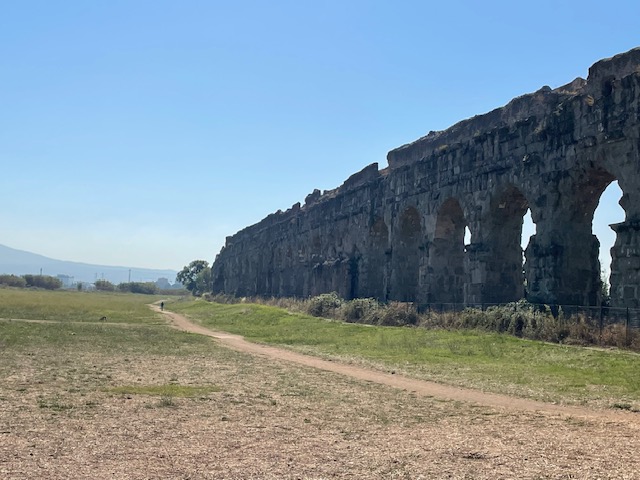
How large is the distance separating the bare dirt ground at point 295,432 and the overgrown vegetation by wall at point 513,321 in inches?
217

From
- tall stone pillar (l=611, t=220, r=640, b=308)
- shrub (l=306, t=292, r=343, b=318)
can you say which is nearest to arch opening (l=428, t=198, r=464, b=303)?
shrub (l=306, t=292, r=343, b=318)

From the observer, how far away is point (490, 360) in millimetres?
12742

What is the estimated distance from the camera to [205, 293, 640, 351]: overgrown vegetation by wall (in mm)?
13312

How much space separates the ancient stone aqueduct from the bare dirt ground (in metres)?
8.49

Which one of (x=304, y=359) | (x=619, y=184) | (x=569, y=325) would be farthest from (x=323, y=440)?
(x=619, y=184)

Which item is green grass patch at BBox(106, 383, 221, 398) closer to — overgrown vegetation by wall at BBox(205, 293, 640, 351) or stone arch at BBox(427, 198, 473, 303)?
overgrown vegetation by wall at BBox(205, 293, 640, 351)

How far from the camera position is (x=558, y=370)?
11.1 metres

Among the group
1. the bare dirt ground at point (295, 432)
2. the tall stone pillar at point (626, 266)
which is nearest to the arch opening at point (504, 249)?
the tall stone pillar at point (626, 266)

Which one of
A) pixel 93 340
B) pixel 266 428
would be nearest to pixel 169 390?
pixel 266 428

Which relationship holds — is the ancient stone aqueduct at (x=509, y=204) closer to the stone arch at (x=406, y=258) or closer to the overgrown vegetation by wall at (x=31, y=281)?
the stone arch at (x=406, y=258)

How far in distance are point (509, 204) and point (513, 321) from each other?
16.8 ft

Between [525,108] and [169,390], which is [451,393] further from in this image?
[525,108]

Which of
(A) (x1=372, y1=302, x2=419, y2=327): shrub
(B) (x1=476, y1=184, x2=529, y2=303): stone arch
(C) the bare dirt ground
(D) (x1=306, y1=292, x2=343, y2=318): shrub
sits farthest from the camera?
(D) (x1=306, y1=292, x2=343, y2=318): shrub

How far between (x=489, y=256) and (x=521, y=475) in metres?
15.5
